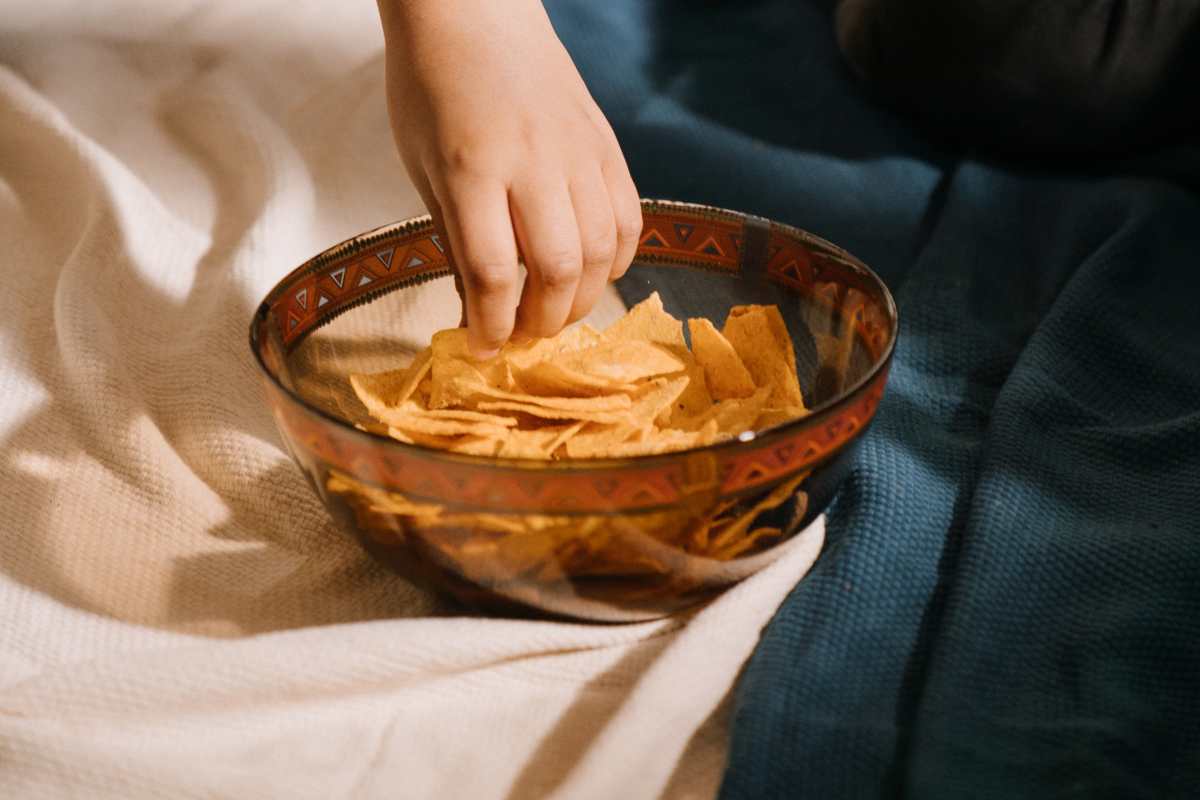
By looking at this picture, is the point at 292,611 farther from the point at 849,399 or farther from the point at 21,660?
the point at 849,399

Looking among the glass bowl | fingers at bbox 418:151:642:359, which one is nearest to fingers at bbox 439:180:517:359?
fingers at bbox 418:151:642:359

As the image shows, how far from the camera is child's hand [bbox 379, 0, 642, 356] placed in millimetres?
703

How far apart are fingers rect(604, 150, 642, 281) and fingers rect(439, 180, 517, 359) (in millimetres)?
81

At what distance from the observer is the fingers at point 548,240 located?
70cm

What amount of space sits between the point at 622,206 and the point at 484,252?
114mm

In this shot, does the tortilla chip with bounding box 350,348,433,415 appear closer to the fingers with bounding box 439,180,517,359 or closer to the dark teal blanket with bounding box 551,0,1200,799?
the fingers with bounding box 439,180,517,359

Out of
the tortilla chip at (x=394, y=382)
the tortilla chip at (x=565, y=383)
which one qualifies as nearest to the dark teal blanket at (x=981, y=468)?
the tortilla chip at (x=565, y=383)

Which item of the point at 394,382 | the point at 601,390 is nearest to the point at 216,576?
the point at 394,382

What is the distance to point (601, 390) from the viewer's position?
0.75 metres

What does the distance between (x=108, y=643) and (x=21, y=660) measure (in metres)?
0.05

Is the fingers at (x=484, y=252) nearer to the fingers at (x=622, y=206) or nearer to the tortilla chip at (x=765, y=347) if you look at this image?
the fingers at (x=622, y=206)

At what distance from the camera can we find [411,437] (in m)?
0.73

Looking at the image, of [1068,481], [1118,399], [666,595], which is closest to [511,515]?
[666,595]

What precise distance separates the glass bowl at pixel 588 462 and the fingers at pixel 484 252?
0.11 metres
